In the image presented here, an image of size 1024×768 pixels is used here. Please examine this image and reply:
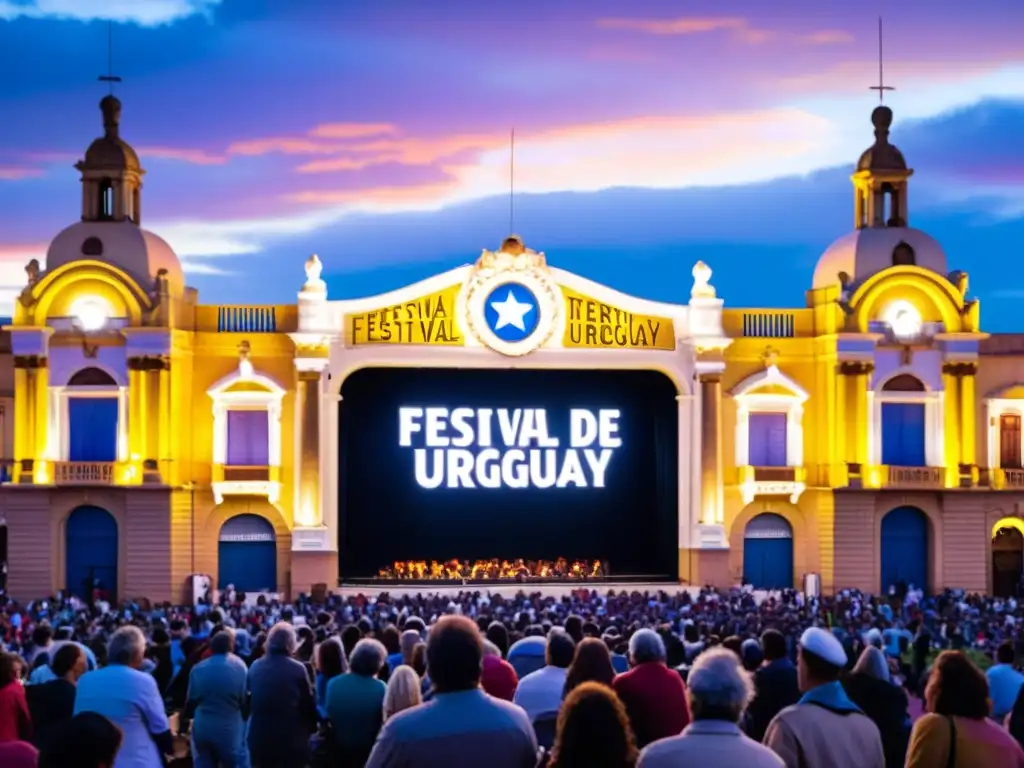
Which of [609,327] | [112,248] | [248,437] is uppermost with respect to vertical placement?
[112,248]

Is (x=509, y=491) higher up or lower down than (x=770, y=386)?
lower down

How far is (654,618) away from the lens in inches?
1224

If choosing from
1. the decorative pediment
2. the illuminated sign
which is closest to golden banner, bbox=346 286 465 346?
the illuminated sign

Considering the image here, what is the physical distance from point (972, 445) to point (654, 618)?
56.1 feet

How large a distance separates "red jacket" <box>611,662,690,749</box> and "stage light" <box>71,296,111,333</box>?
3388 centimetres

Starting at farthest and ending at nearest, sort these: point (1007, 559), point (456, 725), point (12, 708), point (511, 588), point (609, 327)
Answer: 1. point (1007, 559)
2. point (609, 327)
3. point (511, 588)
4. point (12, 708)
5. point (456, 725)

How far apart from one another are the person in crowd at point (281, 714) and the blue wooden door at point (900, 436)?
116 feet

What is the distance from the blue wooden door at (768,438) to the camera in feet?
150

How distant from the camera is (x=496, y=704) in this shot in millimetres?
7410

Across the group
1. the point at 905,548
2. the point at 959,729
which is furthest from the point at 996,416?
the point at 959,729

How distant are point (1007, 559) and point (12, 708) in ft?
131

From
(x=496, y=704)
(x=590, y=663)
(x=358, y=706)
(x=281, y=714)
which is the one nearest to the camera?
(x=496, y=704)

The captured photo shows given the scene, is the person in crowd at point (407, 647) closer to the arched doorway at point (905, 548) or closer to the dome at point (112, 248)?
the dome at point (112, 248)

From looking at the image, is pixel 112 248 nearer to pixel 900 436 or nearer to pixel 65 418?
pixel 65 418
